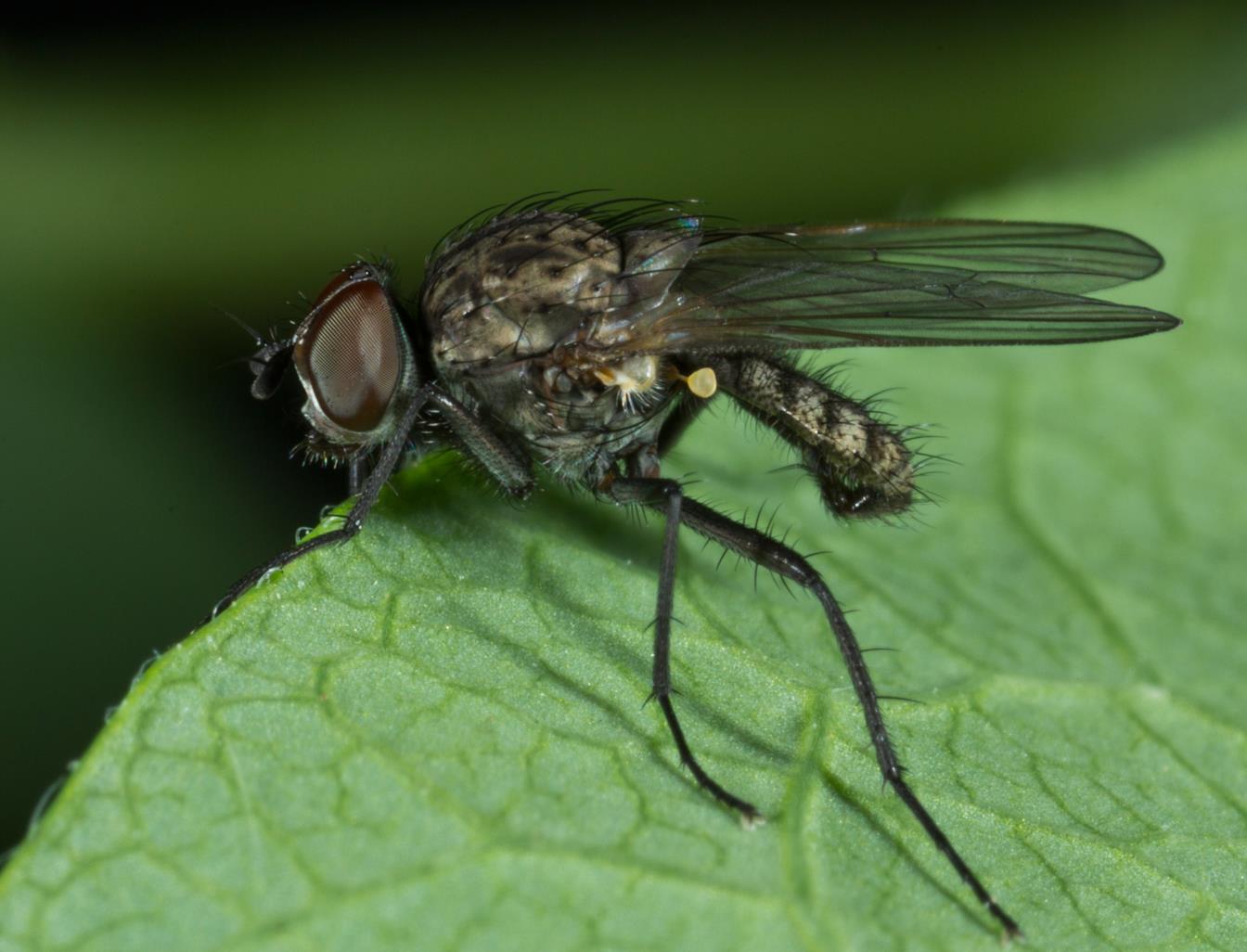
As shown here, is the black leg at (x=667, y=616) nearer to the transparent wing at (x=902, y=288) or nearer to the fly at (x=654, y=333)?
the fly at (x=654, y=333)

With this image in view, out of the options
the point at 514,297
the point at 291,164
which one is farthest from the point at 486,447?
the point at 291,164

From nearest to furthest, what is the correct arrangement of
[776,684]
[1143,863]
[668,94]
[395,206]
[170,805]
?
[170,805] → [1143,863] → [776,684] → [395,206] → [668,94]

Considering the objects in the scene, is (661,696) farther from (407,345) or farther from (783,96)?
(783,96)

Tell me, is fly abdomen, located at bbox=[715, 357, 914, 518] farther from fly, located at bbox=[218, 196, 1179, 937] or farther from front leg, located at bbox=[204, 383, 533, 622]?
front leg, located at bbox=[204, 383, 533, 622]

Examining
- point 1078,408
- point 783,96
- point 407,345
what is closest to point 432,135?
point 783,96

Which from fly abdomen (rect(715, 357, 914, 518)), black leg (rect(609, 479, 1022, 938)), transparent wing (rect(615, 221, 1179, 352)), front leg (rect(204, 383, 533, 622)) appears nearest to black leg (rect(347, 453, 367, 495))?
front leg (rect(204, 383, 533, 622))

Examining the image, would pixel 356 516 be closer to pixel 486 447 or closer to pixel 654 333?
pixel 486 447
